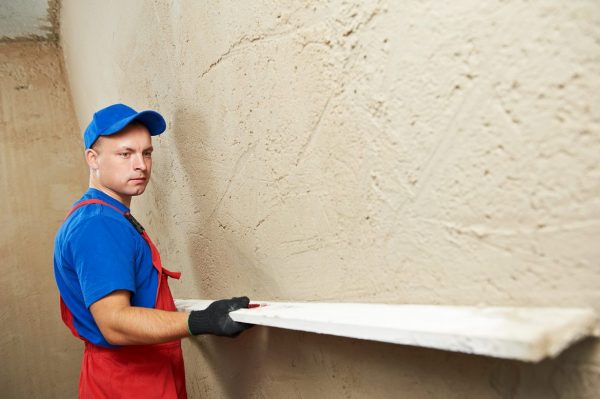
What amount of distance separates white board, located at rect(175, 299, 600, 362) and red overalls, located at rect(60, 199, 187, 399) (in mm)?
672

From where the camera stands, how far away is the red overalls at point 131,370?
4.32 ft

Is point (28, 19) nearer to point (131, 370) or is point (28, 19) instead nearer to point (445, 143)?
point (131, 370)

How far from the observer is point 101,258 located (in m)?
1.14

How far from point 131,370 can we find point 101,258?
38 centimetres

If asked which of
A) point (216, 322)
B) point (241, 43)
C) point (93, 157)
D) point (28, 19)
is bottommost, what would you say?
point (216, 322)

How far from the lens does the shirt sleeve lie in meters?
1.12

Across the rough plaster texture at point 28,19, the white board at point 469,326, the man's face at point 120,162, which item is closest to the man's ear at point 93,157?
the man's face at point 120,162

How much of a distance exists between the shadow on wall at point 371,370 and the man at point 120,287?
0.18m

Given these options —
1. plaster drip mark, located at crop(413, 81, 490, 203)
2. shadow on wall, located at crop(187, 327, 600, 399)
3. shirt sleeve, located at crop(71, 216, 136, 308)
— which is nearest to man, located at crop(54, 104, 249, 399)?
shirt sleeve, located at crop(71, 216, 136, 308)

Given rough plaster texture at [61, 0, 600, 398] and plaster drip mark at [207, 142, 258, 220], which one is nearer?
rough plaster texture at [61, 0, 600, 398]

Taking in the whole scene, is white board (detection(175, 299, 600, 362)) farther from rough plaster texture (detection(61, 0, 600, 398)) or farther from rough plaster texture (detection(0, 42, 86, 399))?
rough plaster texture (detection(0, 42, 86, 399))

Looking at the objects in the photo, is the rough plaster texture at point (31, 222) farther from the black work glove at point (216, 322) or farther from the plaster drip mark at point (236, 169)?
the black work glove at point (216, 322)

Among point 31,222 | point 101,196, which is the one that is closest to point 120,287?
point 101,196

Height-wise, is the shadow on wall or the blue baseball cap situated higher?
the blue baseball cap
